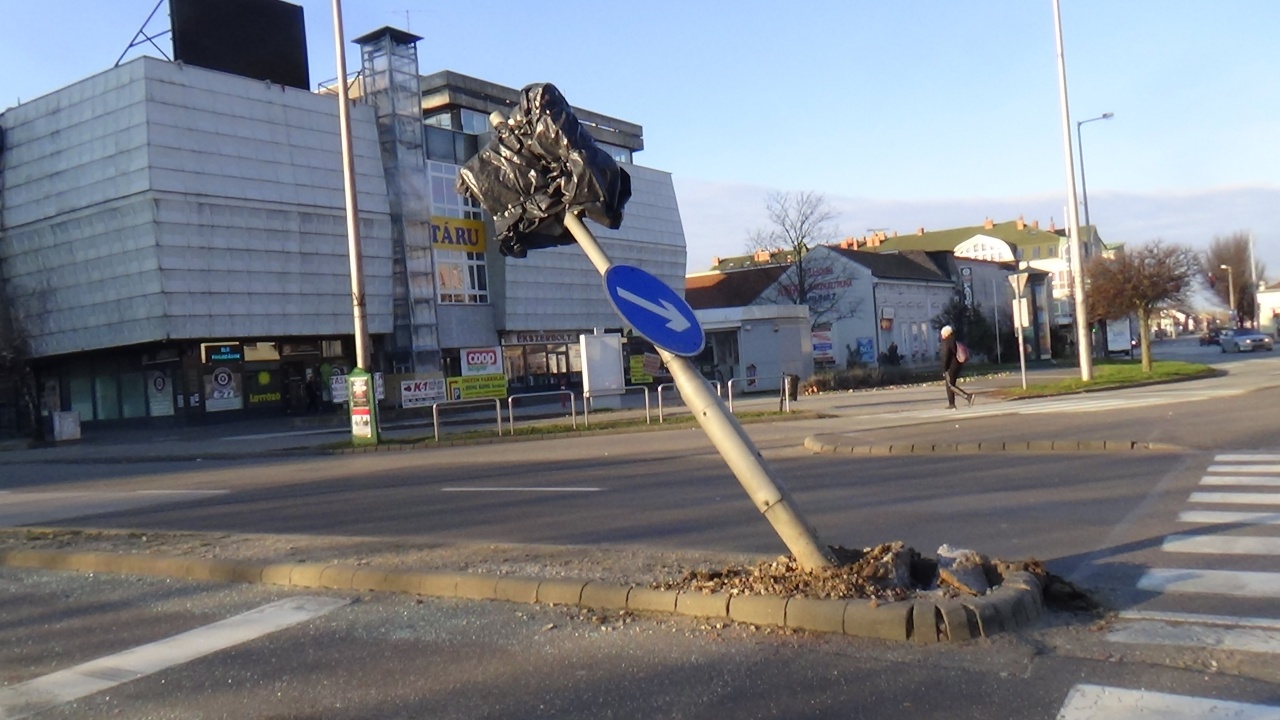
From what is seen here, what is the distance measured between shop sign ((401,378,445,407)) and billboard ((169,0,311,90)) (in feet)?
57.1

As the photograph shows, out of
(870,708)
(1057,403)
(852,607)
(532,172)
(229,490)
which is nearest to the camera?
(870,708)

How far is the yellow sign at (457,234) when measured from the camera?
4747 centimetres

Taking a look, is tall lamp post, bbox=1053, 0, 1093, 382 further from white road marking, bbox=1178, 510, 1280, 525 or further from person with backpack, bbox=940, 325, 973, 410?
white road marking, bbox=1178, 510, 1280, 525

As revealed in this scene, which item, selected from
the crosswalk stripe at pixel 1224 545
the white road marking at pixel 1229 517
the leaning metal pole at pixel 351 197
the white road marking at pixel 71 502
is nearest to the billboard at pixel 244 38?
the leaning metal pole at pixel 351 197

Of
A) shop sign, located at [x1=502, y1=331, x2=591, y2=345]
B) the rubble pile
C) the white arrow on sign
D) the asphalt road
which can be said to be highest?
shop sign, located at [x1=502, y1=331, x2=591, y2=345]

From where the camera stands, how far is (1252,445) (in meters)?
14.1

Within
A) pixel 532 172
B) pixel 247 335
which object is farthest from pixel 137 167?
pixel 532 172

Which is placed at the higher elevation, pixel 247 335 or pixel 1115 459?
pixel 247 335

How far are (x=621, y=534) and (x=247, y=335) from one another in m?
34.3

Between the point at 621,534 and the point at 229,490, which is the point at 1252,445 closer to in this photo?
the point at 621,534

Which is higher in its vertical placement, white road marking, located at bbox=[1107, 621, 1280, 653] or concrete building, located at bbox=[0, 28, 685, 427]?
concrete building, located at bbox=[0, 28, 685, 427]

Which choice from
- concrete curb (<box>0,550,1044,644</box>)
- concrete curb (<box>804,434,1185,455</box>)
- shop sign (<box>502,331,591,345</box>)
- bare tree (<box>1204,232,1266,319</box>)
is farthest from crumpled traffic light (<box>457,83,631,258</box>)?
bare tree (<box>1204,232,1266,319</box>)

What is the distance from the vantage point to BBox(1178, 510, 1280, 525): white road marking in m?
8.79

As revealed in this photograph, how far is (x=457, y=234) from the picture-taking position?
159 ft
